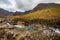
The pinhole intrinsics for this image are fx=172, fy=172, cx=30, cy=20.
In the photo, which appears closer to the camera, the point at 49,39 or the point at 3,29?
the point at 49,39

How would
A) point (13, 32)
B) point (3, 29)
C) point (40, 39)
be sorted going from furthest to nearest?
1. point (3, 29)
2. point (13, 32)
3. point (40, 39)

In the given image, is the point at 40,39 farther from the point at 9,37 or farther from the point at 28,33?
the point at 9,37

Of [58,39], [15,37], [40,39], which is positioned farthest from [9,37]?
[58,39]

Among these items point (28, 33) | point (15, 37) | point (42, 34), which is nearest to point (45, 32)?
point (42, 34)

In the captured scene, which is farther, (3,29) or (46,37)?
(3,29)

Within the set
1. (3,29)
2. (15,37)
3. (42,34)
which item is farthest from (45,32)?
(3,29)

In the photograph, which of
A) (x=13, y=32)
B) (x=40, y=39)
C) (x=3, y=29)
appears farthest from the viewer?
(x=3, y=29)

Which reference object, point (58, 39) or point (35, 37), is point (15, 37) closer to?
point (35, 37)
